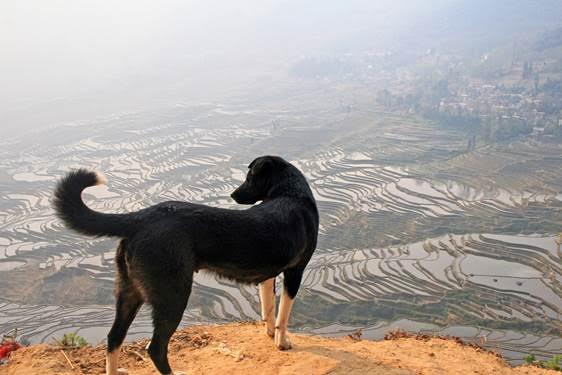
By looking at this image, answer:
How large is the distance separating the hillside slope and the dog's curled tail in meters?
1.52

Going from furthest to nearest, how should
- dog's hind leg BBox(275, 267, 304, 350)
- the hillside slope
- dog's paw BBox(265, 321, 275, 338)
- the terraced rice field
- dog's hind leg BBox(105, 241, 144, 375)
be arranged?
1. the terraced rice field
2. dog's paw BBox(265, 321, 275, 338)
3. dog's hind leg BBox(275, 267, 304, 350)
4. the hillside slope
5. dog's hind leg BBox(105, 241, 144, 375)

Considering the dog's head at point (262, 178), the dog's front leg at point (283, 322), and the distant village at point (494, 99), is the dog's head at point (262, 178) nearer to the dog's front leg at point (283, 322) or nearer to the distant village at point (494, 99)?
the dog's front leg at point (283, 322)

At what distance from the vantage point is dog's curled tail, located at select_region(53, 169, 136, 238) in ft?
11.1

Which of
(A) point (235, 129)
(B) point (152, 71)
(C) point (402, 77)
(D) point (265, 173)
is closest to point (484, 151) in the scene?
(A) point (235, 129)

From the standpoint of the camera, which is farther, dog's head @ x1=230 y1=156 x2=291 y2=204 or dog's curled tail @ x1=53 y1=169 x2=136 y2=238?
dog's head @ x1=230 y1=156 x2=291 y2=204

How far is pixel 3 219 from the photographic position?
28.2 m

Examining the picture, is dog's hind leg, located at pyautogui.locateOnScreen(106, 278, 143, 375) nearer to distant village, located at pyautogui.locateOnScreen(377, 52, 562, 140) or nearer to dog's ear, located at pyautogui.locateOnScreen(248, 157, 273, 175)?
dog's ear, located at pyautogui.locateOnScreen(248, 157, 273, 175)

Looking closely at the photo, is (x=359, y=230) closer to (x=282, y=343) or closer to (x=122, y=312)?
(x=282, y=343)

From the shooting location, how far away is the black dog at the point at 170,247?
11.0ft

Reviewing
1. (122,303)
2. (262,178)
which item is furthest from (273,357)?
(262,178)

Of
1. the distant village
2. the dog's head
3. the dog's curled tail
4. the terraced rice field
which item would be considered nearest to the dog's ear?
the dog's head

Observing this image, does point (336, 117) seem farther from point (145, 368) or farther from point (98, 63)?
point (98, 63)

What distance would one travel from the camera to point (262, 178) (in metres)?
4.51

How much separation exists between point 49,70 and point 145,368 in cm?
10153
